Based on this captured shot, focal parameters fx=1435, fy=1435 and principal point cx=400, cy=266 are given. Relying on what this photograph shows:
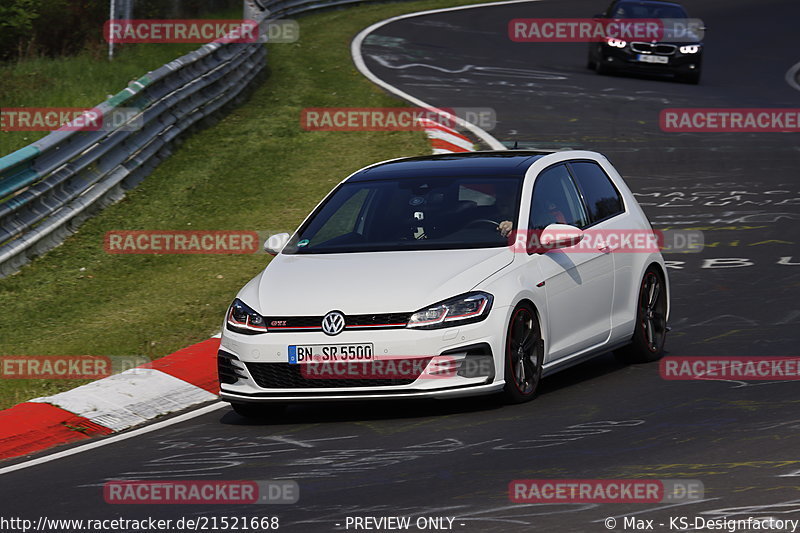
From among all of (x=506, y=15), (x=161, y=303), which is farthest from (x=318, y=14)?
(x=161, y=303)

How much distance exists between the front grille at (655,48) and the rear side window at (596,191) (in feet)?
61.4

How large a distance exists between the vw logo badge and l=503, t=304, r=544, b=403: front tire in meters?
1.03

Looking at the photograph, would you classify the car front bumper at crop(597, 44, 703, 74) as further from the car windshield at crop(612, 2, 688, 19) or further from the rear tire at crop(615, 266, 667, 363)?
the rear tire at crop(615, 266, 667, 363)

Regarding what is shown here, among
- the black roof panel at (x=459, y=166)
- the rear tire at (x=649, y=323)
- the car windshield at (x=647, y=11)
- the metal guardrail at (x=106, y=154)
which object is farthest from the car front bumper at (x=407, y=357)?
the car windshield at (x=647, y=11)

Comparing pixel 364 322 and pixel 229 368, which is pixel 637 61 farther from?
pixel 364 322

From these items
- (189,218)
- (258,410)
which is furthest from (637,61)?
(258,410)

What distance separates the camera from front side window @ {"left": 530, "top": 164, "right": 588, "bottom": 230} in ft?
32.2

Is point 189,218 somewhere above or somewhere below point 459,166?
below

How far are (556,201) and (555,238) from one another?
31.0 inches

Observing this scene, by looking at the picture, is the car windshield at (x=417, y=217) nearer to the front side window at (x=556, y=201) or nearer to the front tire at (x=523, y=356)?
the front side window at (x=556, y=201)

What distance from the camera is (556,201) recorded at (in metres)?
10.1

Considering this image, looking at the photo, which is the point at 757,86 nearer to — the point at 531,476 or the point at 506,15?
the point at 506,15

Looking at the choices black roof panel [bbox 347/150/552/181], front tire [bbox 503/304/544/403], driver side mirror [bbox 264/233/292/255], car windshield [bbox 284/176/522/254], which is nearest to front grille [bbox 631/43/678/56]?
black roof panel [bbox 347/150/552/181]

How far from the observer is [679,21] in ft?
98.9
